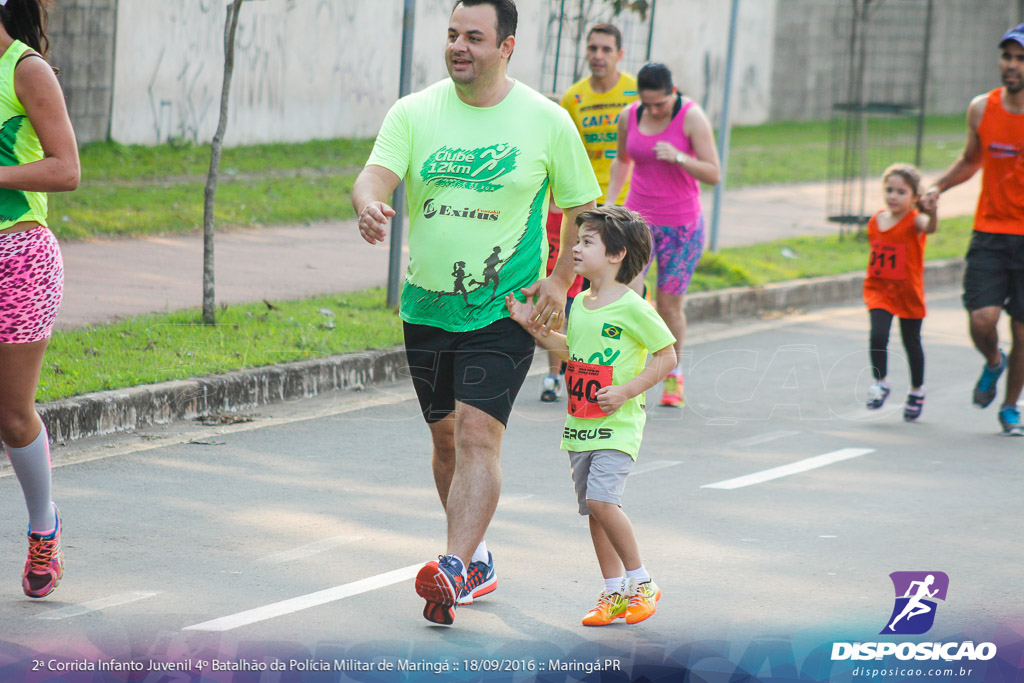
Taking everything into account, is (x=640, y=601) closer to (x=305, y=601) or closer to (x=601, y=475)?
(x=601, y=475)

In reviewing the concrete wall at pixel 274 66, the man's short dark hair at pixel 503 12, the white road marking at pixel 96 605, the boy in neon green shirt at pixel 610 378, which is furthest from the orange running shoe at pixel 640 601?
the concrete wall at pixel 274 66

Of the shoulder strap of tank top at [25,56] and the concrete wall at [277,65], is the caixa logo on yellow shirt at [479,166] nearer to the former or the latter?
the shoulder strap of tank top at [25,56]

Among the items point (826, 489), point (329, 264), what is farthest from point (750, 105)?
point (826, 489)

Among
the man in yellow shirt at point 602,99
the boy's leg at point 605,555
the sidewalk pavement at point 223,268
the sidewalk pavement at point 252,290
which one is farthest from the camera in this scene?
the sidewalk pavement at point 223,268

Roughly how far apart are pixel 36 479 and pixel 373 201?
1.47 meters

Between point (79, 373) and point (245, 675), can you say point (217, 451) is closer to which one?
point (79, 373)

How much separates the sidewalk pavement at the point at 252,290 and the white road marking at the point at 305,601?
2.33 meters

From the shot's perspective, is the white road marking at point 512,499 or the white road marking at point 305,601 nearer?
the white road marking at point 305,601

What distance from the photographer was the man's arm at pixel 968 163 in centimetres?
743

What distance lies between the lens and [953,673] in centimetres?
416

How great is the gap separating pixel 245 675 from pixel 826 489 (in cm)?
326

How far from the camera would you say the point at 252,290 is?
32.1 ft

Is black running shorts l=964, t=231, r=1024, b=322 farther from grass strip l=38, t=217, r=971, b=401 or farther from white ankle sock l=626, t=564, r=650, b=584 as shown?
white ankle sock l=626, t=564, r=650, b=584

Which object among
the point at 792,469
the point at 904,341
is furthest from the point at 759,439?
the point at 904,341
